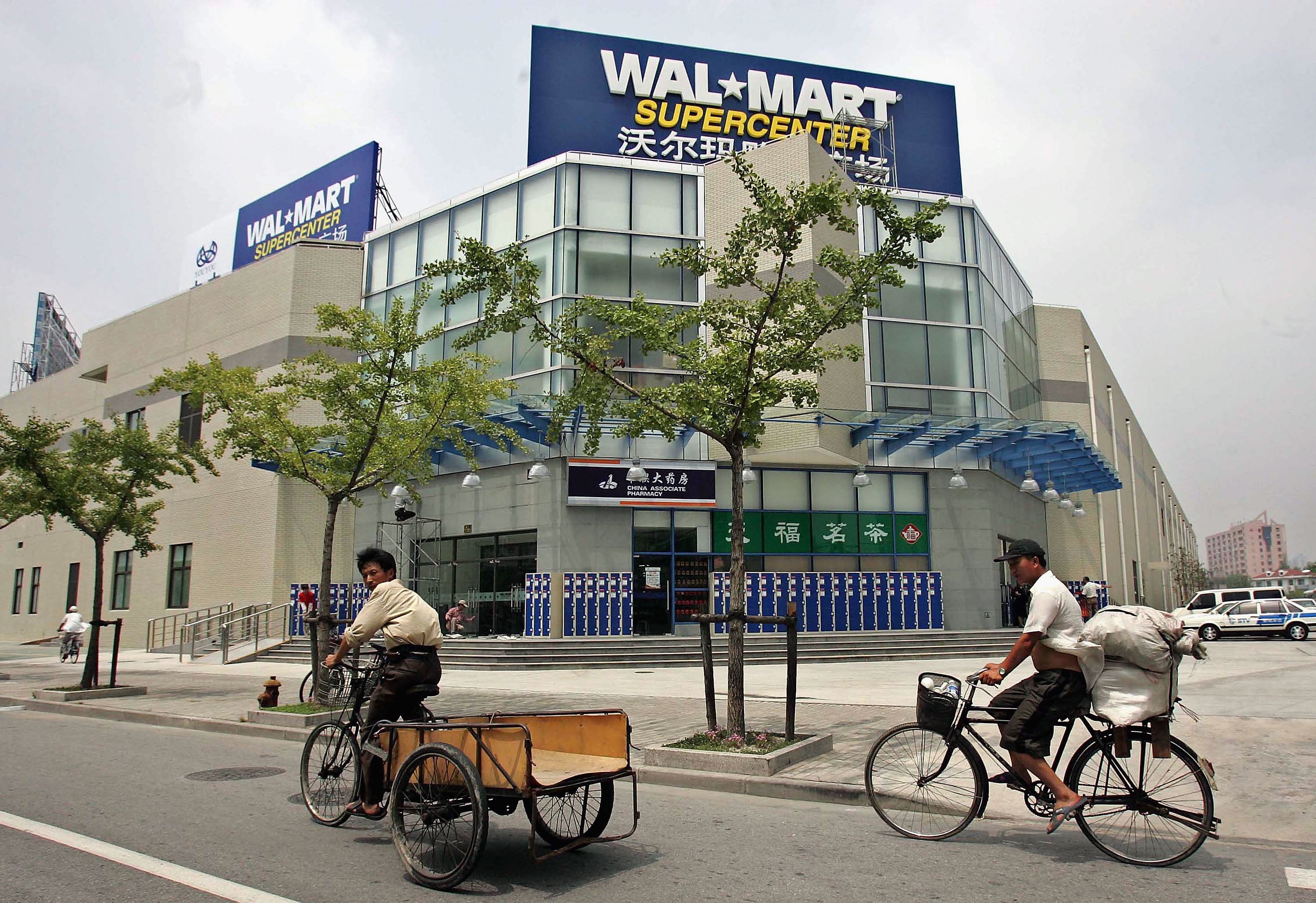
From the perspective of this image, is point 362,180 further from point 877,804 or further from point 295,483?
point 877,804

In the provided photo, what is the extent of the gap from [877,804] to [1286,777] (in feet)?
13.1

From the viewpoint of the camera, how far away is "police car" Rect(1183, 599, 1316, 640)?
31266 mm

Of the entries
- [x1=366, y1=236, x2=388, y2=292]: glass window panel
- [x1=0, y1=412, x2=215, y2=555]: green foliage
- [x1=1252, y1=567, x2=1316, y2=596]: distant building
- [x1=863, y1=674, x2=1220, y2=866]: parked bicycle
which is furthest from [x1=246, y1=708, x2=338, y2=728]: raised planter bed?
[x1=1252, y1=567, x2=1316, y2=596]: distant building

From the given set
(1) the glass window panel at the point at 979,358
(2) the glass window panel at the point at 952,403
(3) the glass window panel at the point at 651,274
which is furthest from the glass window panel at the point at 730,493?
(1) the glass window panel at the point at 979,358

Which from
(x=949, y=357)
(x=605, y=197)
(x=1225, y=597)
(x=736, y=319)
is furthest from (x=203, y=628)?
(x=1225, y=597)

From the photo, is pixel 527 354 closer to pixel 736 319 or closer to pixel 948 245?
pixel 948 245

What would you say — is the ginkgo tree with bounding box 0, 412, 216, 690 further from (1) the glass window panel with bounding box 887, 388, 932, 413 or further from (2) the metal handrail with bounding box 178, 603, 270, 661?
(1) the glass window panel with bounding box 887, 388, 932, 413

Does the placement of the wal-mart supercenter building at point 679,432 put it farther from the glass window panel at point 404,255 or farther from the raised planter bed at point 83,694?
the raised planter bed at point 83,694

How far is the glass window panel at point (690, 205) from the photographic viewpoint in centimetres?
2750

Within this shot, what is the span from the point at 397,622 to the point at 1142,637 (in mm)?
4534

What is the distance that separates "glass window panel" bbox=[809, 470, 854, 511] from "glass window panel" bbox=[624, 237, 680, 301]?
21.5 ft

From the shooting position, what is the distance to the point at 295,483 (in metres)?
29.4

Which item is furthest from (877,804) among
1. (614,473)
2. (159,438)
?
(614,473)

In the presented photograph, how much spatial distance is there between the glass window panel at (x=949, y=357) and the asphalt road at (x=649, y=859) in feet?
71.4
